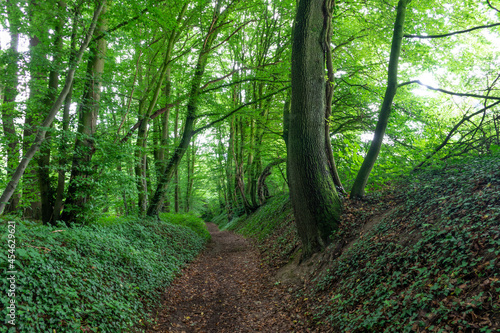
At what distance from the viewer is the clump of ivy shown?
262 cm

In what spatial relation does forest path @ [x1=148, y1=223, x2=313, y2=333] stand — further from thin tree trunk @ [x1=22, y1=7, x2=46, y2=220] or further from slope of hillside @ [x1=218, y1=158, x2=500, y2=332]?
thin tree trunk @ [x1=22, y1=7, x2=46, y2=220]

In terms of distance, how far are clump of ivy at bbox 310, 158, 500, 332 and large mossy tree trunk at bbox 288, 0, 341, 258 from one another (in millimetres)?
1067

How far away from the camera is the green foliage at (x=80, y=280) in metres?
3.13

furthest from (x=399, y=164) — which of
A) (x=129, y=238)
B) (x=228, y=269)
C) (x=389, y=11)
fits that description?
(x=129, y=238)

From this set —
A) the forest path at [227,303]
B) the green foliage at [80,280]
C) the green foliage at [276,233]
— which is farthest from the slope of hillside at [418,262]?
the green foliage at [80,280]

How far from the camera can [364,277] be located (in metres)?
4.07

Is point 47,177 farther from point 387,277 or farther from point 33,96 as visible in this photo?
point 387,277

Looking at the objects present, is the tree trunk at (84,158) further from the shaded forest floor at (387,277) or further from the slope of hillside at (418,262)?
the slope of hillside at (418,262)

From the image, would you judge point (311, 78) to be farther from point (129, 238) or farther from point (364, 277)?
point (129, 238)

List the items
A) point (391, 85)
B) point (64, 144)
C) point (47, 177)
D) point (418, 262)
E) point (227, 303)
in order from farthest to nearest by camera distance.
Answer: point (47, 177)
point (64, 144)
point (391, 85)
point (227, 303)
point (418, 262)

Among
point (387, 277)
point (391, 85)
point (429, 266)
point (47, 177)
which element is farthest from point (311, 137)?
point (47, 177)

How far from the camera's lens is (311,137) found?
604 centimetres

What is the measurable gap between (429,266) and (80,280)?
495cm

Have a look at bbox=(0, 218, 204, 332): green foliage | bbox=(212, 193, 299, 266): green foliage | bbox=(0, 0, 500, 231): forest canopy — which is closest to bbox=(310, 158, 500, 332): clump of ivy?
bbox=(0, 0, 500, 231): forest canopy
